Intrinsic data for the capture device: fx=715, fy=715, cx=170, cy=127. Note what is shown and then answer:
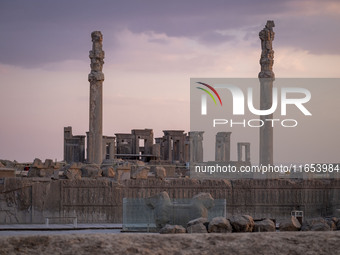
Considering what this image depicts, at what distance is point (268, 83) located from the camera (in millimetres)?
28203

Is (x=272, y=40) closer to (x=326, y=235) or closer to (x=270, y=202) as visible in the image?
(x=270, y=202)

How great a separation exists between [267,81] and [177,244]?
791 inches

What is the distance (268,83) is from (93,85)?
23.8 ft

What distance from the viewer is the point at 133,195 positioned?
20062mm

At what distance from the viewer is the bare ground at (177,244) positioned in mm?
8383

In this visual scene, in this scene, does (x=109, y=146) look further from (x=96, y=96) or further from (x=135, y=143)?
(x=96, y=96)

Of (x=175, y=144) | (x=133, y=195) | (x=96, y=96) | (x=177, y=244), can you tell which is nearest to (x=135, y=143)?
(x=175, y=144)

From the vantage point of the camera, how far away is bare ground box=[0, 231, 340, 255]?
8.38m

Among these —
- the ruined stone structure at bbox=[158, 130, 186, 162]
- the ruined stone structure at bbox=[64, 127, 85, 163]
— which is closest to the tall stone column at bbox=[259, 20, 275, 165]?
the ruined stone structure at bbox=[64, 127, 85, 163]

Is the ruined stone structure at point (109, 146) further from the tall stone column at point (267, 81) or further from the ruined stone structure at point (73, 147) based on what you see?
the tall stone column at point (267, 81)

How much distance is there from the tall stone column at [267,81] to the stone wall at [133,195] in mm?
6809

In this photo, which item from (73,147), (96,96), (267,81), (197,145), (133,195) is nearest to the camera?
(133,195)

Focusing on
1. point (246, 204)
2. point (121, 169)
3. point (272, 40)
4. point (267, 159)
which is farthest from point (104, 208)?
point (272, 40)

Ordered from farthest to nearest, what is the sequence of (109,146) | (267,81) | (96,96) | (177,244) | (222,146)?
(222,146), (109,146), (96,96), (267,81), (177,244)
